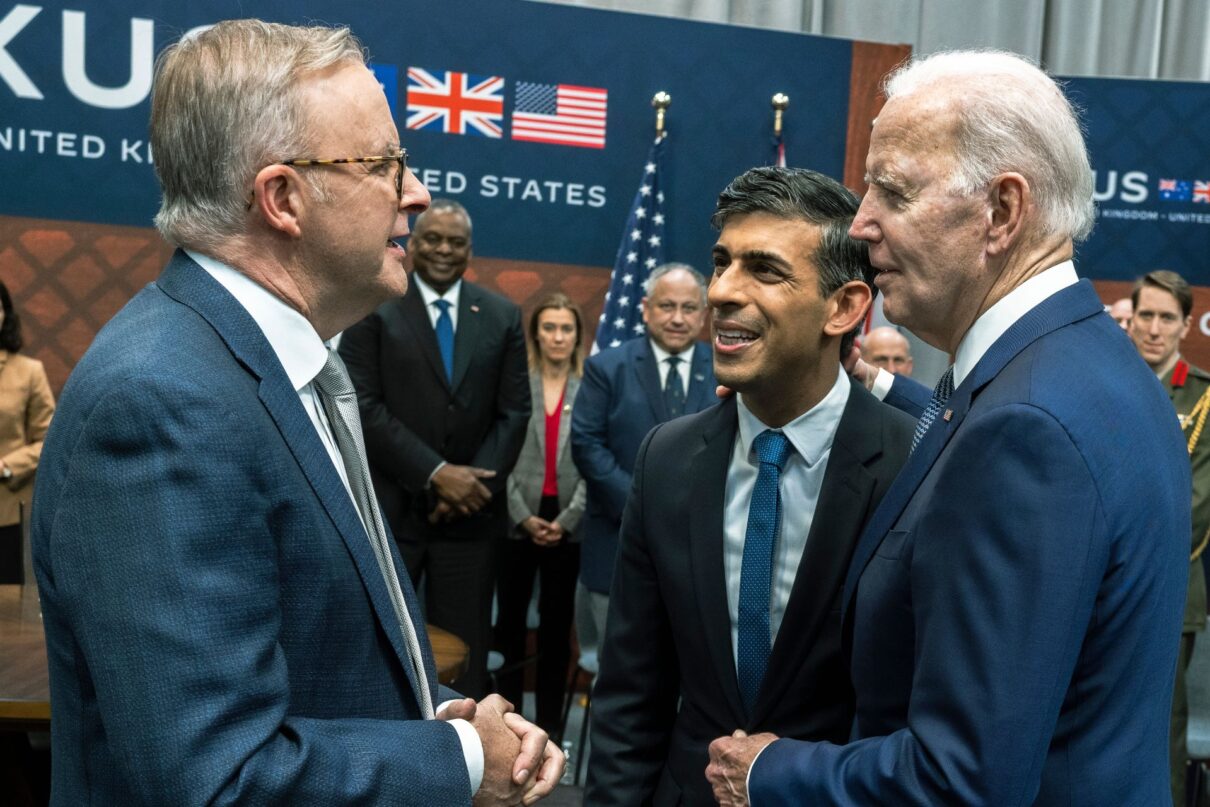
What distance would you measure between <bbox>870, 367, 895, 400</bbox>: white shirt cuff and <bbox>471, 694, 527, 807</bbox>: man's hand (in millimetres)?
1227

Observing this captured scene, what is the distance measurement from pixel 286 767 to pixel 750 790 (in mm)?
589

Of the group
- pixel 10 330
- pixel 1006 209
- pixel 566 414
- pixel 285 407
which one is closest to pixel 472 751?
pixel 285 407

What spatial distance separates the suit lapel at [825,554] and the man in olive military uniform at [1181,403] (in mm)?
2933

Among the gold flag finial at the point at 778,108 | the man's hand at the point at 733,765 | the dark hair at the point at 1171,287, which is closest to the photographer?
the man's hand at the point at 733,765

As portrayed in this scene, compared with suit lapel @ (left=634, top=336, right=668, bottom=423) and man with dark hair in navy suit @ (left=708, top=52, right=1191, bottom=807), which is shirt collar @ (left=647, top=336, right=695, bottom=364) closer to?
suit lapel @ (left=634, top=336, right=668, bottom=423)

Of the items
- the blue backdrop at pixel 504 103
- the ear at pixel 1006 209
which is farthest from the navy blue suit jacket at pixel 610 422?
the ear at pixel 1006 209

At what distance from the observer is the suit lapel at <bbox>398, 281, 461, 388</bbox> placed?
4.68 meters

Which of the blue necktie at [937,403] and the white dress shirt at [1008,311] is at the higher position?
the white dress shirt at [1008,311]

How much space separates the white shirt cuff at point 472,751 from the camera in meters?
1.43

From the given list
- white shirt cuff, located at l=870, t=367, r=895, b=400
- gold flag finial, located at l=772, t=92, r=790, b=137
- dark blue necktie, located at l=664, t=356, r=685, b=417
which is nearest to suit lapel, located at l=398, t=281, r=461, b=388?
dark blue necktie, located at l=664, t=356, r=685, b=417

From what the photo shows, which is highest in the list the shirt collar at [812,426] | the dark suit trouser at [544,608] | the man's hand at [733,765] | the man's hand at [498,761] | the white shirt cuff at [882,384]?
the shirt collar at [812,426]

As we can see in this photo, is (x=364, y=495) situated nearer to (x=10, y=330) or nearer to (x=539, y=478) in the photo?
(x=539, y=478)

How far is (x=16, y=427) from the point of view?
193 inches

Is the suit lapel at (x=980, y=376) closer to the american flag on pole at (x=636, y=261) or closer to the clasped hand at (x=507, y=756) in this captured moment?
the clasped hand at (x=507, y=756)
